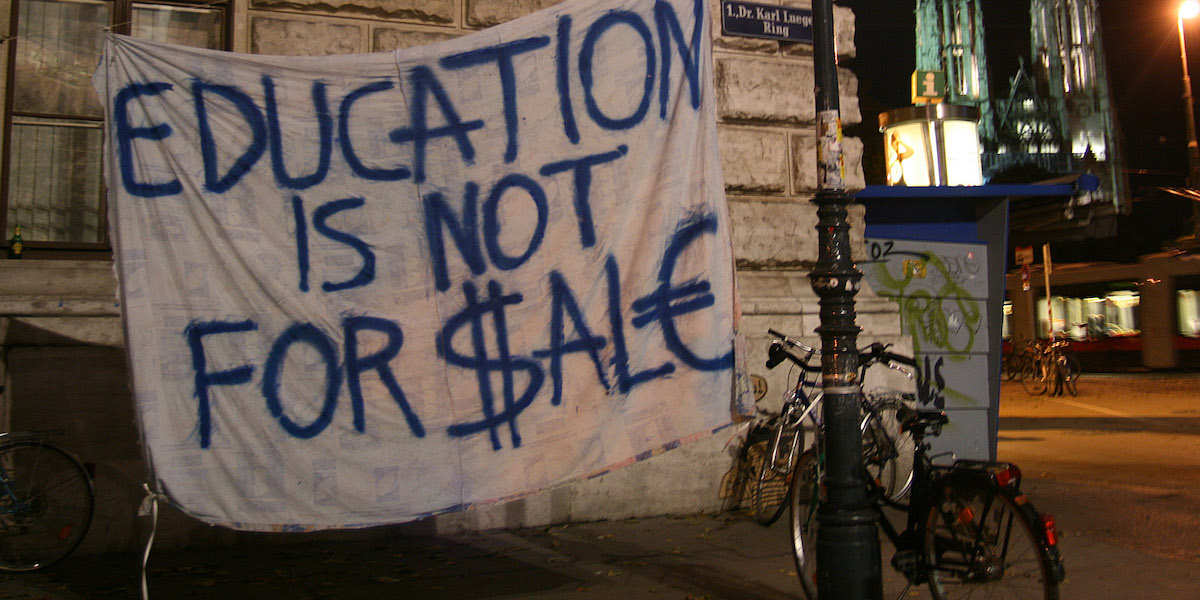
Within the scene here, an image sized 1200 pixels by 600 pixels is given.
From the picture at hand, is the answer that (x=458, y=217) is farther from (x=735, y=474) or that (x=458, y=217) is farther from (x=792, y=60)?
(x=792, y=60)

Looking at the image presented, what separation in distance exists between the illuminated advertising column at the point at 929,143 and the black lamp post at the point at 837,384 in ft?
31.5

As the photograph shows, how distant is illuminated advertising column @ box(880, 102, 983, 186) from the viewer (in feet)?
44.8

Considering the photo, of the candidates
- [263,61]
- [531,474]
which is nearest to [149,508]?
[531,474]

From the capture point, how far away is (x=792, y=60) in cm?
721

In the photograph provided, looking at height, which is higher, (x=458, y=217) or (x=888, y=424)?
(x=458, y=217)

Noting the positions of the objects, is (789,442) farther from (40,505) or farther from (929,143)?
(929,143)

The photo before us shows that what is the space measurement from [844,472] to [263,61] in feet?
10.1

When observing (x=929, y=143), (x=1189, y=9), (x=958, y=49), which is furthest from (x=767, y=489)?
(x=958, y=49)

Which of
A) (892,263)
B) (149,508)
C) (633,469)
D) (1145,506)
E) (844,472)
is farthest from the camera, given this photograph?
(892,263)

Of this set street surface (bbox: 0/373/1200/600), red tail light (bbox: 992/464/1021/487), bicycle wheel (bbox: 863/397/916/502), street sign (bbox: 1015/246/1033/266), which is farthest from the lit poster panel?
red tail light (bbox: 992/464/1021/487)

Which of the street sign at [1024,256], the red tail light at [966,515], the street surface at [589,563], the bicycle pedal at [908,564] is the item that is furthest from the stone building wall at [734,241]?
the street sign at [1024,256]

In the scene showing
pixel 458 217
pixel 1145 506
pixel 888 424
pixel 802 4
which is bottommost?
pixel 1145 506

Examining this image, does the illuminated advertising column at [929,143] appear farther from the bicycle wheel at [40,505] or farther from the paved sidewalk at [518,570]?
the bicycle wheel at [40,505]

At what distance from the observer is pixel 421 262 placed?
3.78 m
